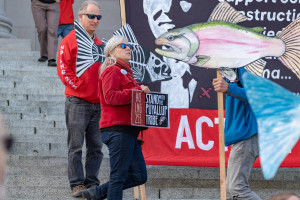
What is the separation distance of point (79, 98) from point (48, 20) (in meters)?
3.60

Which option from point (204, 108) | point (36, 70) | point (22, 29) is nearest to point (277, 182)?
point (204, 108)

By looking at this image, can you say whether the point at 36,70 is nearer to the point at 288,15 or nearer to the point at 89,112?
the point at 89,112

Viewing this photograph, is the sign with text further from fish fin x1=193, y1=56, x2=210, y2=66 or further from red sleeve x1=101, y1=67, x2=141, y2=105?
fish fin x1=193, y1=56, x2=210, y2=66

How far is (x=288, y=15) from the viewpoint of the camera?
5.76 m

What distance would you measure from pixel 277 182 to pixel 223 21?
6.91ft

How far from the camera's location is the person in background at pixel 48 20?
8.60m

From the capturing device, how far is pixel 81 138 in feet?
17.6

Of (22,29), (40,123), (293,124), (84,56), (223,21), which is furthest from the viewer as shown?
(22,29)

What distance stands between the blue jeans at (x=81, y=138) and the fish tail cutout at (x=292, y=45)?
1703 mm

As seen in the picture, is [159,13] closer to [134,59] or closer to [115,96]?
[134,59]

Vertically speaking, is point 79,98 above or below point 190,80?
below

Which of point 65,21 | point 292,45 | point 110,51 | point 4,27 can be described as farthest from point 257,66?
point 4,27

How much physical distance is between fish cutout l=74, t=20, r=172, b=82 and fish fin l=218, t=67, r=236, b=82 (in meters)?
0.78

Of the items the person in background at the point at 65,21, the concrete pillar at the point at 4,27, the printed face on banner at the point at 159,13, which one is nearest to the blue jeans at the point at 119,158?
the printed face on banner at the point at 159,13
